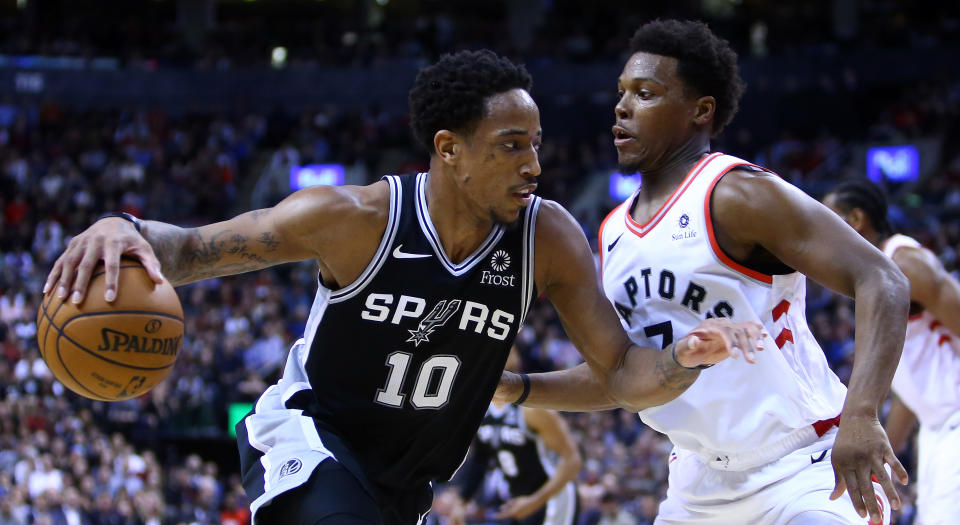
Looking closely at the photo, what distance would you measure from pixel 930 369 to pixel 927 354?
8cm

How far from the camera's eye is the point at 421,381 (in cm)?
348

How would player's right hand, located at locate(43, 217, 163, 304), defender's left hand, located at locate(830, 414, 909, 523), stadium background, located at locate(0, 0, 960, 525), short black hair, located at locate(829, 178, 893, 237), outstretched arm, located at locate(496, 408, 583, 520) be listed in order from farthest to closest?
stadium background, located at locate(0, 0, 960, 525)
outstretched arm, located at locate(496, 408, 583, 520)
short black hair, located at locate(829, 178, 893, 237)
player's right hand, located at locate(43, 217, 163, 304)
defender's left hand, located at locate(830, 414, 909, 523)

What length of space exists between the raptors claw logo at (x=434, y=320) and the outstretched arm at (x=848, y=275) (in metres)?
0.93

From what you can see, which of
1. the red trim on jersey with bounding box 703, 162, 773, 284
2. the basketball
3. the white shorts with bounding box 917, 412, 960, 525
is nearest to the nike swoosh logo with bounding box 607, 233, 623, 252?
the red trim on jersey with bounding box 703, 162, 773, 284

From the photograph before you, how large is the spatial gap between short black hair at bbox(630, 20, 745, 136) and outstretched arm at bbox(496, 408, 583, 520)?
114 inches

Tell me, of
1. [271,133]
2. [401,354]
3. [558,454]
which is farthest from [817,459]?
[271,133]

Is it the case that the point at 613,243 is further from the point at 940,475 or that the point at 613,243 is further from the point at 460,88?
the point at 940,475

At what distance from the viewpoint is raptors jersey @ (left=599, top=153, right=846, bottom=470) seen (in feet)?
11.5

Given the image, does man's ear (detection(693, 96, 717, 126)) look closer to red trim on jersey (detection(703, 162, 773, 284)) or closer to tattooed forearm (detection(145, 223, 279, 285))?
red trim on jersey (detection(703, 162, 773, 284))

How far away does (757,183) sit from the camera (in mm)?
3447

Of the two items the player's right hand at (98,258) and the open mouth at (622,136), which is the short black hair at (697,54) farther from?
the player's right hand at (98,258)

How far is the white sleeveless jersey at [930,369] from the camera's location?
17.2 ft

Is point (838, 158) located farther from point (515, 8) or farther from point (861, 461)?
point (861, 461)

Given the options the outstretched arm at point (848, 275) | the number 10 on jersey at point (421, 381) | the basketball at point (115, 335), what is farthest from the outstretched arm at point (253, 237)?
the outstretched arm at point (848, 275)
